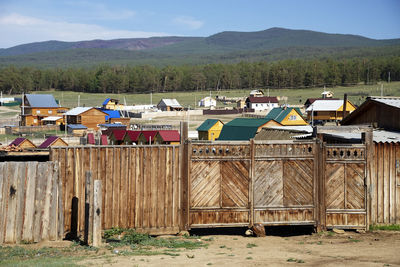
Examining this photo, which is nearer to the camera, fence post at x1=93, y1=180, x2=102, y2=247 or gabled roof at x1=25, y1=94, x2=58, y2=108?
fence post at x1=93, y1=180, x2=102, y2=247

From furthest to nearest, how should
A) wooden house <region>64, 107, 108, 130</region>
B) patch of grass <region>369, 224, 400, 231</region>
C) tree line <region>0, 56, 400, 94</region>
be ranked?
1. tree line <region>0, 56, 400, 94</region>
2. wooden house <region>64, 107, 108, 130</region>
3. patch of grass <region>369, 224, 400, 231</region>

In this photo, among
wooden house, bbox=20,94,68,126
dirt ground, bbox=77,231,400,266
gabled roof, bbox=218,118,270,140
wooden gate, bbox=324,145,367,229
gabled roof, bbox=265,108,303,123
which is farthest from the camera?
wooden house, bbox=20,94,68,126

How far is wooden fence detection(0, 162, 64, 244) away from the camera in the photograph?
13.1 metres

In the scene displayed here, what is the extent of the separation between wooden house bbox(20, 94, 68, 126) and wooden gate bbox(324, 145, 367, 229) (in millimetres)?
75283

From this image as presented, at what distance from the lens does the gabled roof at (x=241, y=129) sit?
39.2 m

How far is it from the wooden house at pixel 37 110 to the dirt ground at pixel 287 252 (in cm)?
7498

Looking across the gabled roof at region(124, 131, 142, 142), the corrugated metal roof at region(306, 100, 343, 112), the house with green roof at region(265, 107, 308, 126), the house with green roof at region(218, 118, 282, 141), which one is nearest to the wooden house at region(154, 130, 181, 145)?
the gabled roof at region(124, 131, 142, 142)

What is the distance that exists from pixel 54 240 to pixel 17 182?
1.68 m

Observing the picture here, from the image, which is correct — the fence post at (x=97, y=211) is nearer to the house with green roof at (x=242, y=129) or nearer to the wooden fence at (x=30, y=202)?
the wooden fence at (x=30, y=202)

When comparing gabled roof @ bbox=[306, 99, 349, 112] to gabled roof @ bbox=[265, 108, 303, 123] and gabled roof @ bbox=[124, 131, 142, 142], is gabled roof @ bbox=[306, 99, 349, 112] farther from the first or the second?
gabled roof @ bbox=[124, 131, 142, 142]

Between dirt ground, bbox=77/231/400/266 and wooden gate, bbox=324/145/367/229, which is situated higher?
wooden gate, bbox=324/145/367/229

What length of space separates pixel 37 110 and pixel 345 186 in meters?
77.4

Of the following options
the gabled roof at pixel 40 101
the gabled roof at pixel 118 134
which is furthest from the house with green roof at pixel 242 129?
the gabled roof at pixel 40 101

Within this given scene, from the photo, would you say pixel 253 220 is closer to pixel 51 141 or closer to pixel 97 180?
pixel 97 180
